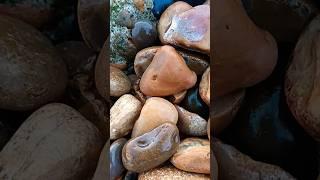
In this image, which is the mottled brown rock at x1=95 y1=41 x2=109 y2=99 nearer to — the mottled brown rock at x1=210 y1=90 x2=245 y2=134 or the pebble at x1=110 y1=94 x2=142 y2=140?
the pebble at x1=110 y1=94 x2=142 y2=140

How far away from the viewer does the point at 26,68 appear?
2.30ft

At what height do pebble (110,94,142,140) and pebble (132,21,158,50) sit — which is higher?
pebble (132,21,158,50)

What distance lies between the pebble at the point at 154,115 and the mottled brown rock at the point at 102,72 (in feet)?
0.21

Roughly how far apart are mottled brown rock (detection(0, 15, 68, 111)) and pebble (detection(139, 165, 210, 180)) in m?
0.18

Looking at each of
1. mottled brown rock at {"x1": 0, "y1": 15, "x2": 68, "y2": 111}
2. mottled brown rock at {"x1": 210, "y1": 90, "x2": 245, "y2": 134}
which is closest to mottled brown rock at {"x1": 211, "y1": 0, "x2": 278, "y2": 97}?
mottled brown rock at {"x1": 210, "y1": 90, "x2": 245, "y2": 134}

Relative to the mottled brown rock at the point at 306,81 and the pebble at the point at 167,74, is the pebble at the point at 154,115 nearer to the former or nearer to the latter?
the pebble at the point at 167,74

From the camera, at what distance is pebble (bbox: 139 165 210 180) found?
689 mm

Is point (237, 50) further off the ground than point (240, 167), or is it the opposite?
point (237, 50)

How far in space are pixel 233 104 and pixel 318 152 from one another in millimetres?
142

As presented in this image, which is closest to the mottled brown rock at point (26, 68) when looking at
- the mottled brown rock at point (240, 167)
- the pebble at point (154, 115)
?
the pebble at point (154, 115)

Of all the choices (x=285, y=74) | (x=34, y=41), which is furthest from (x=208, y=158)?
(x=34, y=41)

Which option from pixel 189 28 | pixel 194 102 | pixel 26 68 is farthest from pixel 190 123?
pixel 26 68

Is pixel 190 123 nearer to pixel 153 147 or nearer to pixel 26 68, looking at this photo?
pixel 153 147

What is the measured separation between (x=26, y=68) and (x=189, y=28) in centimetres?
24
